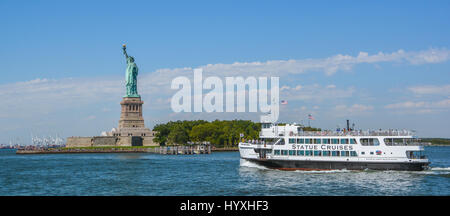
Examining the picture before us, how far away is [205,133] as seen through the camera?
15912 centimetres

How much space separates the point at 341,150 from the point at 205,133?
337 feet

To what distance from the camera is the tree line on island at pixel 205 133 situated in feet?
513

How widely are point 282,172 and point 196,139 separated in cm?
9937

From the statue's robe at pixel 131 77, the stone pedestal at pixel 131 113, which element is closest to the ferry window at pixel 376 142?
the stone pedestal at pixel 131 113

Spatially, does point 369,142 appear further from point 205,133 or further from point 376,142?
point 205,133

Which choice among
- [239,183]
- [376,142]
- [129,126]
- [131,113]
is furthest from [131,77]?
[239,183]

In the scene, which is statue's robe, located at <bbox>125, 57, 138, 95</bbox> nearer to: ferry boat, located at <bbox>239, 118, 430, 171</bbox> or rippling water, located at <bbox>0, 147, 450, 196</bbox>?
rippling water, located at <bbox>0, 147, 450, 196</bbox>

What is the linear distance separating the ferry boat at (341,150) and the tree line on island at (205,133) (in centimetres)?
9093

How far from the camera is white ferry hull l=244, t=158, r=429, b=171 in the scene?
55.9m

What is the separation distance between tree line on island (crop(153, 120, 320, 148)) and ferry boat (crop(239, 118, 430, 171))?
298 ft

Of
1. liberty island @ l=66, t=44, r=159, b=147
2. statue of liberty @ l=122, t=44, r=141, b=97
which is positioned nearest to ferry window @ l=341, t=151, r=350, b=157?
liberty island @ l=66, t=44, r=159, b=147
